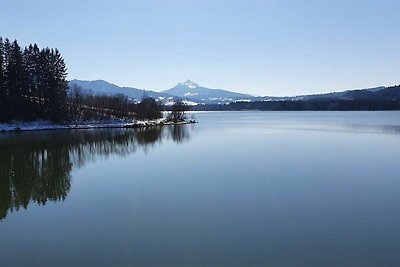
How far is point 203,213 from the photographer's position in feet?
39.3

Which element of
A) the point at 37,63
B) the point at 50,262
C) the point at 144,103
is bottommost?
the point at 50,262

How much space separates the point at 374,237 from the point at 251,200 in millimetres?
4767

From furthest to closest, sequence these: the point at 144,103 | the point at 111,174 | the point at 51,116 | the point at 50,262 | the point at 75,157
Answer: the point at 144,103
the point at 51,116
the point at 75,157
the point at 111,174
the point at 50,262

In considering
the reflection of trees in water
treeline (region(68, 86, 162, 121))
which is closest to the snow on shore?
treeline (region(68, 86, 162, 121))

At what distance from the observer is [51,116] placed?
60.5m

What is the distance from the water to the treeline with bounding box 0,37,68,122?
37.2m

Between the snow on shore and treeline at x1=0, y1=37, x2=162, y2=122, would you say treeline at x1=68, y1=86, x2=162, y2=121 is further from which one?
the snow on shore

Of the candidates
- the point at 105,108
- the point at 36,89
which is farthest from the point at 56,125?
the point at 105,108

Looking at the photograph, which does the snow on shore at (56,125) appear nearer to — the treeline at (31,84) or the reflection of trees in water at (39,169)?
the treeline at (31,84)

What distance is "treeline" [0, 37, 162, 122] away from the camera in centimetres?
5659

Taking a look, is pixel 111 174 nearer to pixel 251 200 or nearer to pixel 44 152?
pixel 251 200

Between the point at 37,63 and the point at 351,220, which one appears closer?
the point at 351,220

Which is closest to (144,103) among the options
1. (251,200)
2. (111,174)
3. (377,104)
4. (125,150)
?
(125,150)

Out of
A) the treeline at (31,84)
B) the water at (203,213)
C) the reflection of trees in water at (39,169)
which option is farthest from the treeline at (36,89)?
the water at (203,213)
